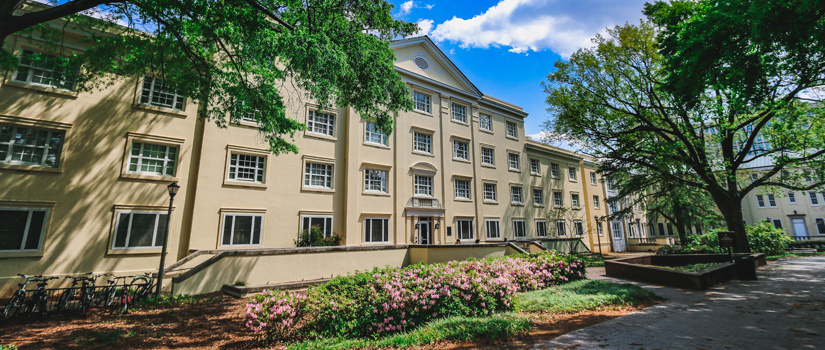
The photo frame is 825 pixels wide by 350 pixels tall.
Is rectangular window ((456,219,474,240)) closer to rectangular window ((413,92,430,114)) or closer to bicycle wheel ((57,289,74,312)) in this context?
rectangular window ((413,92,430,114))

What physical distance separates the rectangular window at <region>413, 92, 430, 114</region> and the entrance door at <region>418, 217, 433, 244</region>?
8.39 metres

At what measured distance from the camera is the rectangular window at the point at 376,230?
66.3ft

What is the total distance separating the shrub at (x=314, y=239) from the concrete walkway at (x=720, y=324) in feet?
45.9

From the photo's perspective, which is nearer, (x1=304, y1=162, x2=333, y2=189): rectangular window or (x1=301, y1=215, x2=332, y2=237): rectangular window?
(x1=301, y1=215, x2=332, y2=237): rectangular window

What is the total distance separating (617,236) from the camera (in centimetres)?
3791

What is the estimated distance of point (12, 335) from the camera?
732 cm

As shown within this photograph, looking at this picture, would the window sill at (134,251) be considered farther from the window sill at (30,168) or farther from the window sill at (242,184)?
the window sill at (242,184)

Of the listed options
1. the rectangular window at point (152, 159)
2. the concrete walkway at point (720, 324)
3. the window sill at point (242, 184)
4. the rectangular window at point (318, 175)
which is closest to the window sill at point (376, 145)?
the rectangular window at point (318, 175)

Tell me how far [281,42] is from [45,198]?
11.8 meters

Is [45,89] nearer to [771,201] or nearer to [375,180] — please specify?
[375,180]

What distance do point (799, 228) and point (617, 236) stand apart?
82.1 feet

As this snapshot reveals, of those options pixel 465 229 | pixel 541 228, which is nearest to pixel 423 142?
pixel 465 229

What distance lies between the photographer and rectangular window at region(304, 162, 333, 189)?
19.1 metres

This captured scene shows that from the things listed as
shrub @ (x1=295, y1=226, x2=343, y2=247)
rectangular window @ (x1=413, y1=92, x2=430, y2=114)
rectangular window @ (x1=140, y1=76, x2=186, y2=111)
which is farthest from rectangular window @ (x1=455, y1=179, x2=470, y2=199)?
rectangular window @ (x1=140, y1=76, x2=186, y2=111)
